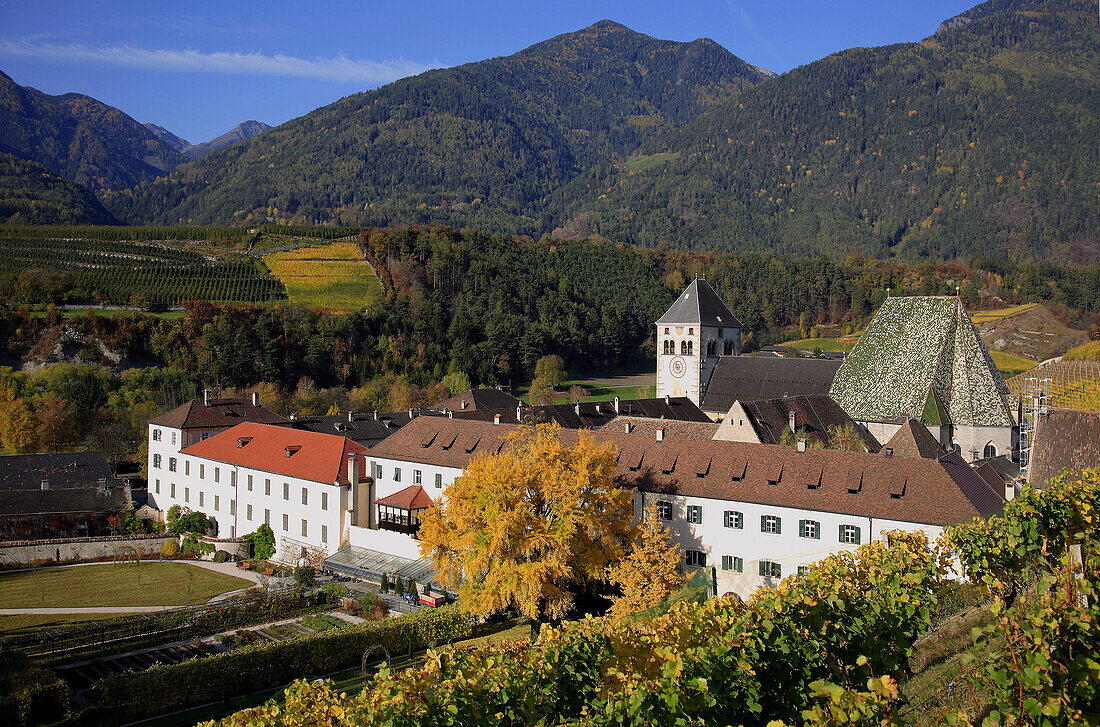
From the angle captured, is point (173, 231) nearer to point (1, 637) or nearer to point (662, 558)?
point (1, 637)

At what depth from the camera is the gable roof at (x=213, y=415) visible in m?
62.7

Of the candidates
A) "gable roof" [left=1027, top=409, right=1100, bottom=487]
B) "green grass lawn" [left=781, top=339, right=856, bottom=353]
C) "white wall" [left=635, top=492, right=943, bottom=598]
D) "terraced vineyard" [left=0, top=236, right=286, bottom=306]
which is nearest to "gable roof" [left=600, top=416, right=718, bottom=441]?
"white wall" [left=635, top=492, right=943, bottom=598]

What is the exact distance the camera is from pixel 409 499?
44625 mm

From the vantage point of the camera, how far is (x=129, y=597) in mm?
42312

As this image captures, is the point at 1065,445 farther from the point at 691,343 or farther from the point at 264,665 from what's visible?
the point at 691,343

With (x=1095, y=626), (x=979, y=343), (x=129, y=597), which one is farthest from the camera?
(x=979, y=343)

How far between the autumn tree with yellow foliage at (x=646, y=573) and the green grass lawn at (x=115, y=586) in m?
22.5

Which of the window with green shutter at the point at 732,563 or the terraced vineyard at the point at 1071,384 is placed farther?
the terraced vineyard at the point at 1071,384

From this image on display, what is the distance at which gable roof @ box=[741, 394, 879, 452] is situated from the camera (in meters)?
51.0

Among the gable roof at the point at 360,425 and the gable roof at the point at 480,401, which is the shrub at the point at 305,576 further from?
the gable roof at the point at 480,401

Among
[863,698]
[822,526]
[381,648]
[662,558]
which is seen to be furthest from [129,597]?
[863,698]

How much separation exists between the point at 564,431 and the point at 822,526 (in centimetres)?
1731

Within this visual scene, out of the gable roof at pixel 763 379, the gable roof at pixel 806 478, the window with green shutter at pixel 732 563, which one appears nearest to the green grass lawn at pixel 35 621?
the gable roof at pixel 806 478

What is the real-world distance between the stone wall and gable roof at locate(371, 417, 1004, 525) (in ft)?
71.4
